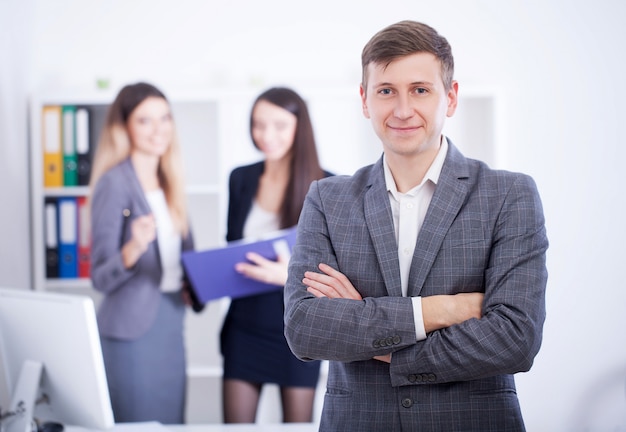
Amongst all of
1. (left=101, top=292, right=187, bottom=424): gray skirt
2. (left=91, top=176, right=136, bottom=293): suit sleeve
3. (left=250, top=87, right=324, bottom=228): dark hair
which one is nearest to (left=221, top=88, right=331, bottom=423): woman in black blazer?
(left=250, top=87, right=324, bottom=228): dark hair

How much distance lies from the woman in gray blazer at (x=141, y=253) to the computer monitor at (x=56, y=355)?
1.55 metres

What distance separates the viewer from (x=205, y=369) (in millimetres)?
3539

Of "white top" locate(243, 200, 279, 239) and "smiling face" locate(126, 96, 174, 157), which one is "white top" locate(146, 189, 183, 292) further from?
"white top" locate(243, 200, 279, 239)

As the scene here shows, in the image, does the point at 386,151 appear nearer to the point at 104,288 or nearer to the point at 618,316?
the point at 104,288

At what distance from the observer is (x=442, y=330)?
165cm

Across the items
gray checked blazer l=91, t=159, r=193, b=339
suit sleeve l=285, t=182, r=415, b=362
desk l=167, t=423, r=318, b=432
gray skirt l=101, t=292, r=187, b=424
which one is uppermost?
suit sleeve l=285, t=182, r=415, b=362

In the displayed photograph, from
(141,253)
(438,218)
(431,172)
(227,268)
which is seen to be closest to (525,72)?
(227,268)

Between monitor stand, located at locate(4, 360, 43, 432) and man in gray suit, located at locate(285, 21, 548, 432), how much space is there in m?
0.67

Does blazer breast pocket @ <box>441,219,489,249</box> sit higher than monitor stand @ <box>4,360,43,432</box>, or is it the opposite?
blazer breast pocket @ <box>441,219,489,249</box>

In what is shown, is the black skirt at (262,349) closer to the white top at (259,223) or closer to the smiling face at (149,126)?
the white top at (259,223)

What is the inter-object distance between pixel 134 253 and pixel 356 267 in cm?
198

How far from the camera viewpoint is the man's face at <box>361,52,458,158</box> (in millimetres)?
1701

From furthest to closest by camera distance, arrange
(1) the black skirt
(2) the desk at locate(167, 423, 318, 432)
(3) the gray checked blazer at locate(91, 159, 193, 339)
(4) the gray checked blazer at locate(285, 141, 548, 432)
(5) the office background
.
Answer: (5) the office background → (3) the gray checked blazer at locate(91, 159, 193, 339) → (1) the black skirt → (2) the desk at locate(167, 423, 318, 432) → (4) the gray checked blazer at locate(285, 141, 548, 432)

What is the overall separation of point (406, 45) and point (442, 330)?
680 millimetres
